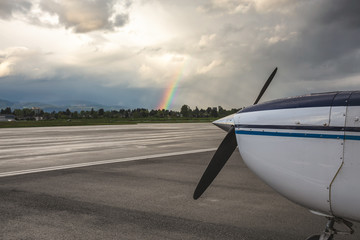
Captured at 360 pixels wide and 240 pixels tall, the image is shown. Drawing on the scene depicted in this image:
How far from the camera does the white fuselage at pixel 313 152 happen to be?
262 cm

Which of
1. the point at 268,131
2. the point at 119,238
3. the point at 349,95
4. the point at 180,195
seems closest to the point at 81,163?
the point at 180,195

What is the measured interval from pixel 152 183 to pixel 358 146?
16.7 ft

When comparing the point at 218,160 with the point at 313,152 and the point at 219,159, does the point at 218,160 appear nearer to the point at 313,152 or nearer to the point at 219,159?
the point at 219,159

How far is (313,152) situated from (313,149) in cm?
3

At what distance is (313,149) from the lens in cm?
278

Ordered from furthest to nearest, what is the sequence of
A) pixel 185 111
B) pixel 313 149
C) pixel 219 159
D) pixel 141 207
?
1. pixel 185 111
2. pixel 141 207
3. pixel 219 159
4. pixel 313 149

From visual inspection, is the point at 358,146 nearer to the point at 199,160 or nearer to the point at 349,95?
the point at 349,95

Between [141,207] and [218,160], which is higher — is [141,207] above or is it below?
below

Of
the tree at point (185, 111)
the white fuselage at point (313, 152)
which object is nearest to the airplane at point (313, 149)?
the white fuselage at point (313, 152)

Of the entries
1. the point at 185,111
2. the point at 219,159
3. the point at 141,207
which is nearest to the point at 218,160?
the point at 219,159

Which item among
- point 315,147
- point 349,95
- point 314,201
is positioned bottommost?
point 314,201

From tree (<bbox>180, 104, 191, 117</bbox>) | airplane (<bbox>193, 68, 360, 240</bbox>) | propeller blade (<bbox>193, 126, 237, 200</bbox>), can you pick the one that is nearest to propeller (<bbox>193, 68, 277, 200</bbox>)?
propeller blade (<bbox>193, 126, 237, 200</bbox>)

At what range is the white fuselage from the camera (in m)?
2.62

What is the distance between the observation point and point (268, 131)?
3107 mm
